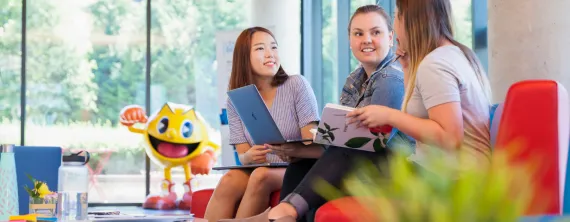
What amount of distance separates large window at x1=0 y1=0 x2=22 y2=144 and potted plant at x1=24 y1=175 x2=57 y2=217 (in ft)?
26.1

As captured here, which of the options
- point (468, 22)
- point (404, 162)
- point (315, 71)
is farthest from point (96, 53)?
point (404, 162)

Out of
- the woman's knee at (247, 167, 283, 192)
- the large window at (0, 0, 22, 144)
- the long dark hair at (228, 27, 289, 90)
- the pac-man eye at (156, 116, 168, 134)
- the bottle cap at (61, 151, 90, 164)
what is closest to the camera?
the bottle cap at (61, 151, 90, 164)

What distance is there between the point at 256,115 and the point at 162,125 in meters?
5.48

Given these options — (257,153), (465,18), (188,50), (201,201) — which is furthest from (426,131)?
(188,50)

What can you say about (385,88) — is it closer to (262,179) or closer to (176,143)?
(262,179)

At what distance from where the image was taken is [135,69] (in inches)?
400

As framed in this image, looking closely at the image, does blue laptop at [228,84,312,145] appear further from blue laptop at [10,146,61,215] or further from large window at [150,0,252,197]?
large window at [150,0,252,197]

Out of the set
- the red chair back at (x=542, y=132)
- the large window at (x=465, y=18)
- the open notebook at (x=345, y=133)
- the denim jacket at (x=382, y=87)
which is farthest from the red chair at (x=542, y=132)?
the large window at (x=465, y=18)

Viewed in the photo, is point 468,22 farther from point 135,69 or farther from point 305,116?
point 135,69

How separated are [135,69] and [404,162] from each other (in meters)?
9.90

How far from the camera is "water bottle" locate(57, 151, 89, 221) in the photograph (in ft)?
7.72

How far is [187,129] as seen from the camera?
8.66m

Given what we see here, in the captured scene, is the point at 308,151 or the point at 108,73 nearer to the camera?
the point at 308,151

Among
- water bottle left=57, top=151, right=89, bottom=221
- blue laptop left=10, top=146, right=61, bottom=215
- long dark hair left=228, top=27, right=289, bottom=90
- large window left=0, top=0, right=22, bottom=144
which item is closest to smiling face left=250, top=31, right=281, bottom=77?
long dark hair left=228, top=27, right=289, bottom=90
